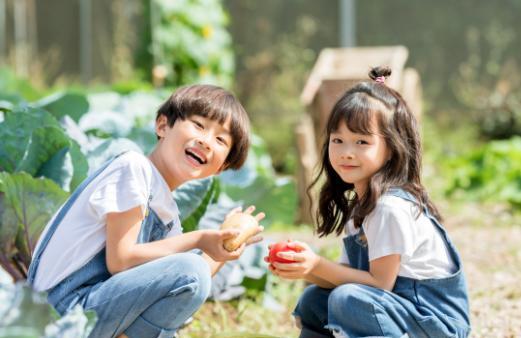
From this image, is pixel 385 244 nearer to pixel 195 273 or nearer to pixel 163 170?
pixel 195 273

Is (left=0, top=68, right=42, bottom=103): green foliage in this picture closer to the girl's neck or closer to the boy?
the boy

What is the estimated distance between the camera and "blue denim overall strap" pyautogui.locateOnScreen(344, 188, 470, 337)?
6.97ft

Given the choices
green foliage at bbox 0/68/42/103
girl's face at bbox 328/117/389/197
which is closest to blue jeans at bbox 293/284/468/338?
girl's face at bbox 328/117/389/197

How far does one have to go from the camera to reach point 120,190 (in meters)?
1.99

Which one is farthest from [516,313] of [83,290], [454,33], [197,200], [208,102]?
[454,33]

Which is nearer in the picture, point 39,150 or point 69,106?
point 39,150

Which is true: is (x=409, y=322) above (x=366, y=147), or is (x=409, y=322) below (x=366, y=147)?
below

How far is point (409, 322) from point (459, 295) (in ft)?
0.55

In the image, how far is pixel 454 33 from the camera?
7852mm

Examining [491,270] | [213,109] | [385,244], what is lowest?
[491,270]

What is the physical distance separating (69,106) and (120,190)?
110 cm

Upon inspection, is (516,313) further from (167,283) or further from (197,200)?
(167,283)

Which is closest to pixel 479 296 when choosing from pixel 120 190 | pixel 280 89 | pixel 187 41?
pixel 120 190

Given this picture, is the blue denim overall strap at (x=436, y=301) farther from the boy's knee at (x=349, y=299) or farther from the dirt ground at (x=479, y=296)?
the dirt ground at (x=479, y=296)
